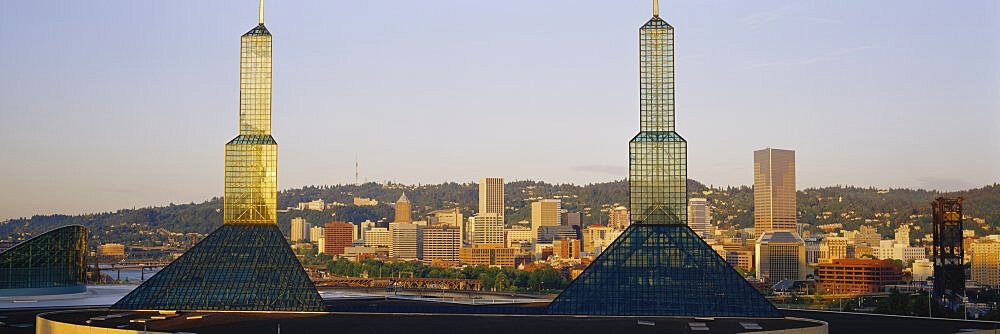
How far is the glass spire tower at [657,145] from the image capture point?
7744 cm

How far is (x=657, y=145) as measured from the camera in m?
78.4

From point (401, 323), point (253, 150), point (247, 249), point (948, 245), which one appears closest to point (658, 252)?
point (401, 323)

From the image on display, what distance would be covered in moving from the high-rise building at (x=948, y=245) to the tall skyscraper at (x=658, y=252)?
44.9 meters

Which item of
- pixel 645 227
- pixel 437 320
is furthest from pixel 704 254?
pixel 437 320

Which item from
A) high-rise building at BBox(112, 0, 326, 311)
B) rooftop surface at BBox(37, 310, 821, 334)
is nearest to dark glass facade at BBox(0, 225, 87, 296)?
high-rise building at BBox(112, 0, 326, 311)

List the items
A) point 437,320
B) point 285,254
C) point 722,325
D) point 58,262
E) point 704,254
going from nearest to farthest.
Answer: point 722,325, point 437,320, point 704,254, point 285,254, point 58,262

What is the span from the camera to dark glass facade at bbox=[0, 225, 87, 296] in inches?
4422

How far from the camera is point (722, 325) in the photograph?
65188 millimetres

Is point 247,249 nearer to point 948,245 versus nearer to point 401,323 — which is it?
point 401,323

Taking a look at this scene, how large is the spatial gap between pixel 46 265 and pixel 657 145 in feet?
208

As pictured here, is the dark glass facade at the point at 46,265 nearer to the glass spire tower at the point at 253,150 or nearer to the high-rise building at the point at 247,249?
the high-rise building at the point at 247,249

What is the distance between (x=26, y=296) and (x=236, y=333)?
55.8m

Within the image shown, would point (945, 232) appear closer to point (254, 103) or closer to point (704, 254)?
point (704, 254)

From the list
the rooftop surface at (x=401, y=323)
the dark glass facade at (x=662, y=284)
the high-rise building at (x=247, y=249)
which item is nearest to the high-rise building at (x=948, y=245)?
the dark glass facade at (x=662, y=284)
